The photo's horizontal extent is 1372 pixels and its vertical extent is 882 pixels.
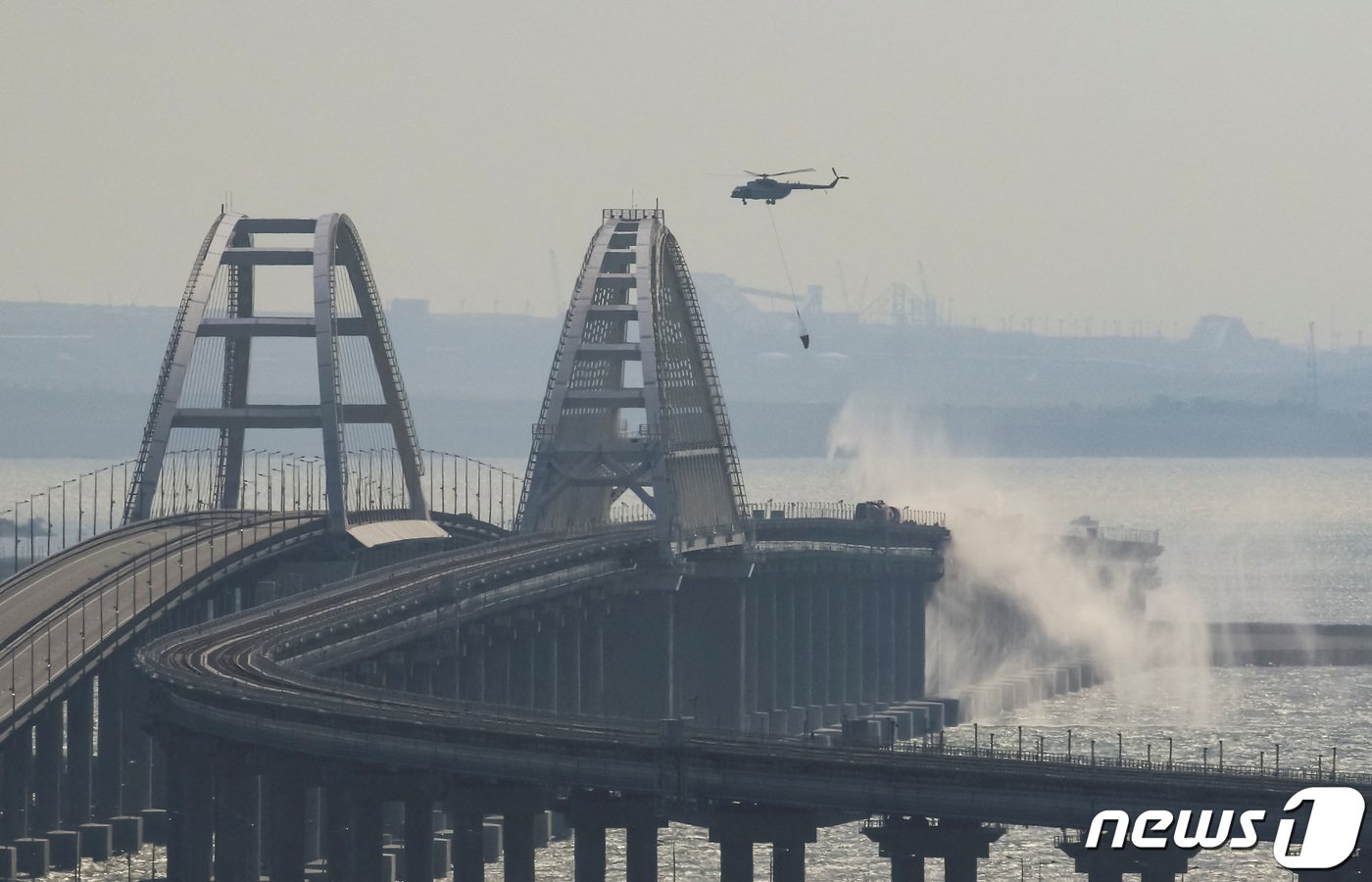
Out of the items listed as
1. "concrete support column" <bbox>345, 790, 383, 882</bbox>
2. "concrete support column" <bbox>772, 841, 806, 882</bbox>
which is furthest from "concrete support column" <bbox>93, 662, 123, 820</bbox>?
"concrete support column" <bbox>772, 841, 806, 882</bbox>

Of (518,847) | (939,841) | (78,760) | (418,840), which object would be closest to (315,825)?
(78,760)

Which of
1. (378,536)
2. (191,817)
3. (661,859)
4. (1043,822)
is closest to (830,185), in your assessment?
(378,536)

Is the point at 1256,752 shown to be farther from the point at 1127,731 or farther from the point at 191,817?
the point at 191,817

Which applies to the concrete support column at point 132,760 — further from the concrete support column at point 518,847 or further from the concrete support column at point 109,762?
the concrete support column at point 518,847

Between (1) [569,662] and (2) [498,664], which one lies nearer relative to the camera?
(2) [498,664]

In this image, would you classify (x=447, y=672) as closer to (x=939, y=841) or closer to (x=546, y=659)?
(x=546, y=659)

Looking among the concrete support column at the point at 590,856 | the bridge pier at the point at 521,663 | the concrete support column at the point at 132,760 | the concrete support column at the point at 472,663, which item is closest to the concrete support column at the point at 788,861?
the concrete support column at the point at 590,856
